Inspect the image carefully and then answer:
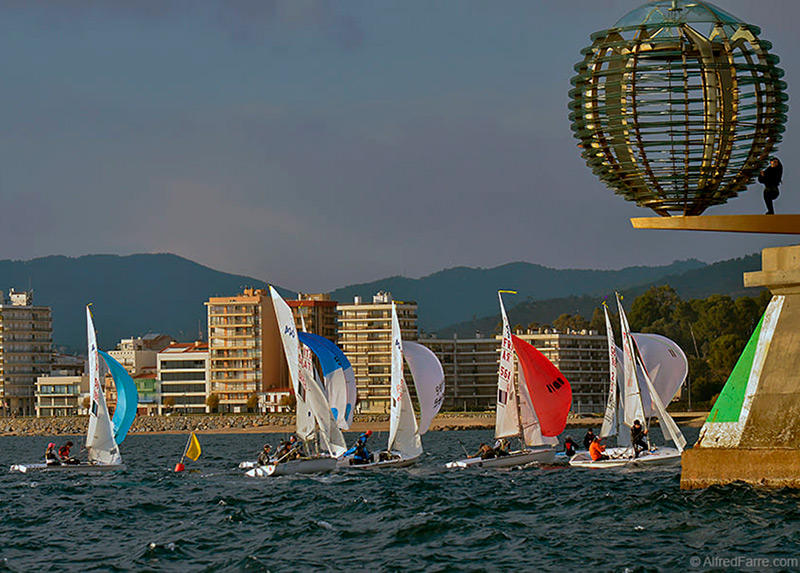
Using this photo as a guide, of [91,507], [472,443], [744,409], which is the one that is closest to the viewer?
[744,409]

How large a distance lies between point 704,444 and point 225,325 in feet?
500

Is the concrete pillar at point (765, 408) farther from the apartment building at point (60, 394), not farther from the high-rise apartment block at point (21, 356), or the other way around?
the high-rise apartment block at point (21, 356)

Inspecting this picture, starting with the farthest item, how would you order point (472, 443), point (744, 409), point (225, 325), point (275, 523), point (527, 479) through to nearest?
1. point (225, 325)
2. point (472, 443)
3. point (527, 479)
4. point (275, 523)
5. point (744, 409)

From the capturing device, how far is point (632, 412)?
5266 cm

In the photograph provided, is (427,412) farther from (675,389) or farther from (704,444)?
(704,444)

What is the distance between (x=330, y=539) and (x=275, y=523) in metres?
3.70

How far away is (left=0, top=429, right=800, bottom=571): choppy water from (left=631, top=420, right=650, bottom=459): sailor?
10.7 feet

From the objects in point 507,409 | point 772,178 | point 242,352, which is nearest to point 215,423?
point 242,352

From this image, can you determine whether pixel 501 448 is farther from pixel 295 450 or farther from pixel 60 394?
pixel 60 394

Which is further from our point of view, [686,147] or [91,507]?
[91,507]

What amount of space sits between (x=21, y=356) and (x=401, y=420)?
152 m

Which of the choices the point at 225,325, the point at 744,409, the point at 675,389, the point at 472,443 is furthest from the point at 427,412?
the point at 225,325

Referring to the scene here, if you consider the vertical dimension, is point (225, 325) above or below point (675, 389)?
above

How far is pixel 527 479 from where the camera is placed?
4338 centimetres
